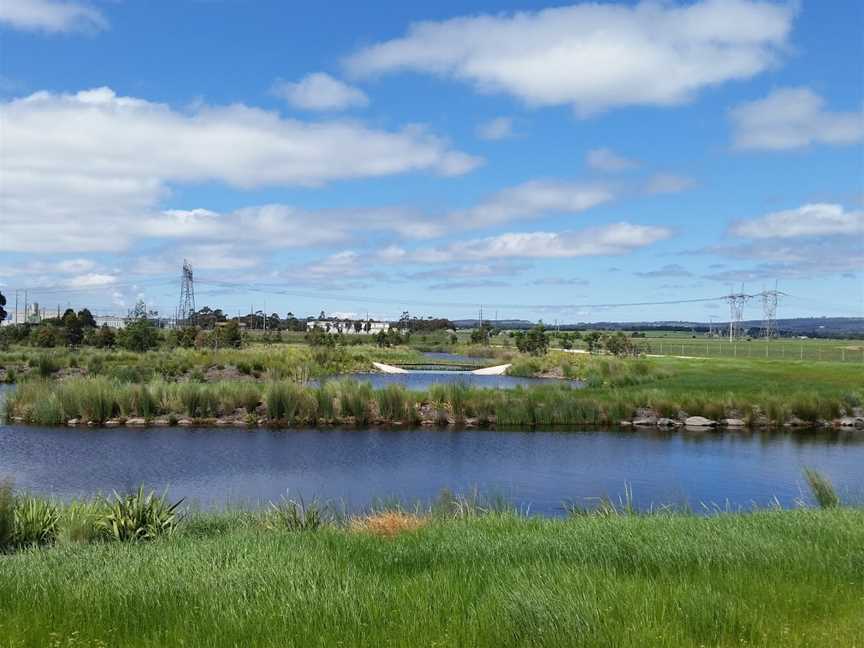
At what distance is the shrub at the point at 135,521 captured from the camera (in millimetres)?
9711

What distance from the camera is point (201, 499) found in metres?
17.3

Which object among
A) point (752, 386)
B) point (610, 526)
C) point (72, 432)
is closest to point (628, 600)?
point (610, 526)

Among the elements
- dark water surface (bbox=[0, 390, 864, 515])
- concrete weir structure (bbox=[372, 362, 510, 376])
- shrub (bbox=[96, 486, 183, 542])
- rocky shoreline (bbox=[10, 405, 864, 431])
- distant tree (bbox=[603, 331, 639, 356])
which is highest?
distant tree (bbox=[603, 331, 639, 356])

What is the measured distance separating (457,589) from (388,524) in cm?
521

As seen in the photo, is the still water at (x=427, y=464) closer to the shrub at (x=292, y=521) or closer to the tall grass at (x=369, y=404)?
the tall grass at (x=369, y=404)

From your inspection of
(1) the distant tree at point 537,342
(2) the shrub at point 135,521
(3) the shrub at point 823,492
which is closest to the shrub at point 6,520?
(2) the shrub at point 135,521

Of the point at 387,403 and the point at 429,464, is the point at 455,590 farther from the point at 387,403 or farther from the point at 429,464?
the point at 387,403

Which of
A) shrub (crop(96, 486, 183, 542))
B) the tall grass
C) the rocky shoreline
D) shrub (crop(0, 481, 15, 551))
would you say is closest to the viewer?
shrub (crop(0, 481, 15, 551))

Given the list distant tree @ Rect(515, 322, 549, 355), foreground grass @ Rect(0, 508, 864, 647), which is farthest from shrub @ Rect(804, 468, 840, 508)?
distant tree @ Rect(515, 322, 549, 355)

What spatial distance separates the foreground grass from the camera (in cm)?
517

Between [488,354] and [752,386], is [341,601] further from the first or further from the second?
[488,354]

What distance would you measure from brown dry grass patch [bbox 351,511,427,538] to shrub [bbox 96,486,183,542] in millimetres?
2517

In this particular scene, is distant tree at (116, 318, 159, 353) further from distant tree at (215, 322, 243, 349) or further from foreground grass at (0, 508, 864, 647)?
foreground grass at (0, 508, 864, 647)

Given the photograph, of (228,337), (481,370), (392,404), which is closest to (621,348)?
(481,370)
